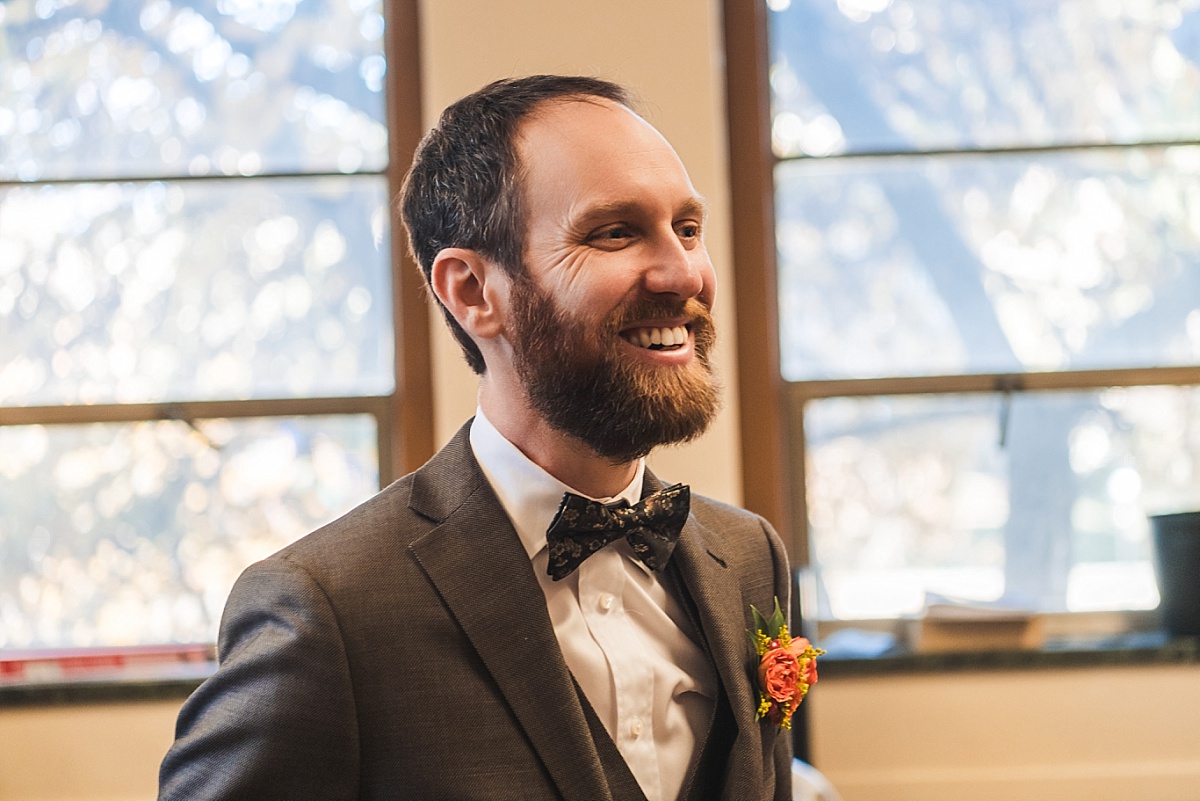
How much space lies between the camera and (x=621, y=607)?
138 cm

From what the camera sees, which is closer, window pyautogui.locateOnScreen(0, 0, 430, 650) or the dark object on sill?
the dark object on sill

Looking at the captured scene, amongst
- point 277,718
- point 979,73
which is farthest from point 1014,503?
point 277,718

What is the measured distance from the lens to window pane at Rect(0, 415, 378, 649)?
3.00 meters

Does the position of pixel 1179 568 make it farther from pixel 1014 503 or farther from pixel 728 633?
pixel 728 633

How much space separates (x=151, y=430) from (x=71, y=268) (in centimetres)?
48

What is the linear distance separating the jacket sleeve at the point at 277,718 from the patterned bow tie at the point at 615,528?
0.27 meters

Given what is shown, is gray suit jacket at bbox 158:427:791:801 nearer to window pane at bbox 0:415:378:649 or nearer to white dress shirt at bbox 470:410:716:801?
white dress shirt at bbox 470:410:716:801

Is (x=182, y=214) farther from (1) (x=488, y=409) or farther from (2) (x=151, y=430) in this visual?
(1) (x=488, y=409)

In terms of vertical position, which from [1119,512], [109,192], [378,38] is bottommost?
[1119,512]

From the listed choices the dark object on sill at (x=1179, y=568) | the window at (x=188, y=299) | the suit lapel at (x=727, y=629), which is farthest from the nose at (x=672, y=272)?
the dark object on sill at (x=1179, y=568)

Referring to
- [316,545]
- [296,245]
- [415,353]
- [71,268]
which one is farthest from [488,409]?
[71,268]

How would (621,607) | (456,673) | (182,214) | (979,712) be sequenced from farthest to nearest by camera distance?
1. (182,214)
2. (979,712)
3. (621,607)
4. (456,673)

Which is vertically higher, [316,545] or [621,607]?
[316,545]

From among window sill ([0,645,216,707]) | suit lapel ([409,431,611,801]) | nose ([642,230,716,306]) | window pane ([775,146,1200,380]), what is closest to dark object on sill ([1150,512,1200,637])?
window pane ([775,146,1200,380])
